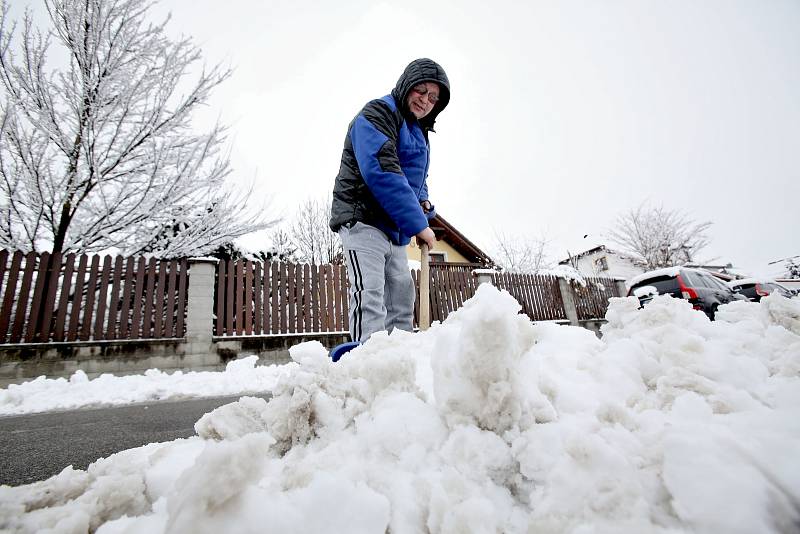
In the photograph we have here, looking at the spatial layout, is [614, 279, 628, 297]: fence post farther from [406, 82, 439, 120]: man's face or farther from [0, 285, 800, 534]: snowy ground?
[0, 285, 800, 534]: snowy ground

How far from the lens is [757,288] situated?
7023 millimetres

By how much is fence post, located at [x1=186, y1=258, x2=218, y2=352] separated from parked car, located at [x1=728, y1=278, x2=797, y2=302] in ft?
28.5

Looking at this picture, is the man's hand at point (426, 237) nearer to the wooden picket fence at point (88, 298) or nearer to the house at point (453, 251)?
the wooden picket fence at point (88, 298)

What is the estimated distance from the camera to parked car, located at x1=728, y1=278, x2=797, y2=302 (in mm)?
6207

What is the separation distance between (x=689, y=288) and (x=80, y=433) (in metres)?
8.03

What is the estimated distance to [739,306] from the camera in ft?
5.19

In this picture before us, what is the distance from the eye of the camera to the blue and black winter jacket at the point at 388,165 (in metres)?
2.13

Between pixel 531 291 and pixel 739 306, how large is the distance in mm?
8380

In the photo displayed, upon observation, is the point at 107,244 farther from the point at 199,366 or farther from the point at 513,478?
the point at 513,478

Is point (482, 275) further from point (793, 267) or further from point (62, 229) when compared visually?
point (793, 267)

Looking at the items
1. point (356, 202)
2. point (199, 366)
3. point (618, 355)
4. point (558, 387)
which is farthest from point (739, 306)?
point (199, 366)

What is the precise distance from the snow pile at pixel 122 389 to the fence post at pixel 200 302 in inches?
45.6

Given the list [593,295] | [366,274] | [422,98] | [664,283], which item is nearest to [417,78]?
[422,98]

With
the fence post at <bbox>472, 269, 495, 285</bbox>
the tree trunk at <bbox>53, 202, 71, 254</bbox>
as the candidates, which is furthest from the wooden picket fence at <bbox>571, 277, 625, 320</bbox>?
the tree trunk at <bbox>53, 202, 71, 254</bbox>
